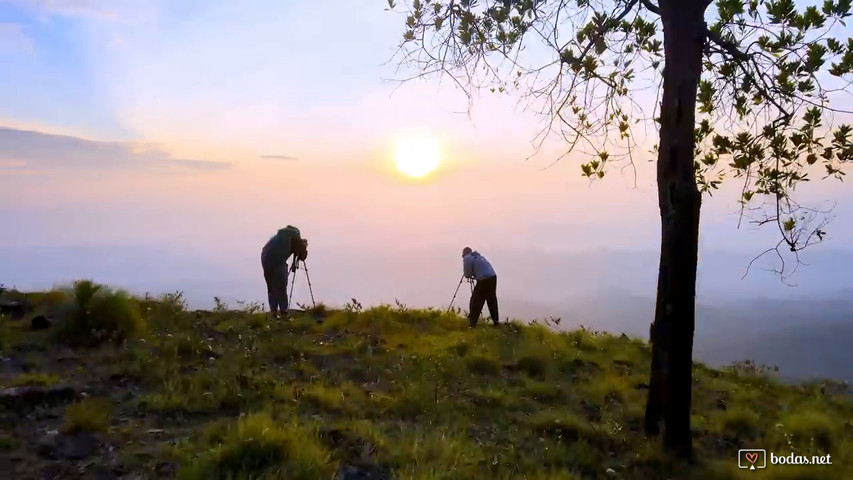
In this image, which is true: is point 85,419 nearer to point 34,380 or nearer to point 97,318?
→ point 34,380

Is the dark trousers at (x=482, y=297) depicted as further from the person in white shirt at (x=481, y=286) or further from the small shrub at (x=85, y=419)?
the small shrub at (x=85, y=419)

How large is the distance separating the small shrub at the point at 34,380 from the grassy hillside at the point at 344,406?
24 mm

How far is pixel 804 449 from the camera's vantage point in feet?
24.6

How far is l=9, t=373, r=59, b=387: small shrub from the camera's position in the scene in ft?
25.1

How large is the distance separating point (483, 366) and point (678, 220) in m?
4.51

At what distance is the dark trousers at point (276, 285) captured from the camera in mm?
14781

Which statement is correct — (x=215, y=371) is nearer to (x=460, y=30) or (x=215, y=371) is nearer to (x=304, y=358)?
(x=304, y=358)

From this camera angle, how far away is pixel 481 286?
612 inches

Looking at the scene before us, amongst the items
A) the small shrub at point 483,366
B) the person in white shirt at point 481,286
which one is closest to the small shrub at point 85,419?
the small shrub at point 483,366

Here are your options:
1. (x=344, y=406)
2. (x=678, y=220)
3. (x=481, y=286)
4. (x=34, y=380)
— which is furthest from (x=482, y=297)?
(x=34, y=380)

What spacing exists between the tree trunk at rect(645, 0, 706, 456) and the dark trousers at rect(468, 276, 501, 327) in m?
8.41

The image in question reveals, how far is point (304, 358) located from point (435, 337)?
3.64m

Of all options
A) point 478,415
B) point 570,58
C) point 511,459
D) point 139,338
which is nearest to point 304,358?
point 139,338

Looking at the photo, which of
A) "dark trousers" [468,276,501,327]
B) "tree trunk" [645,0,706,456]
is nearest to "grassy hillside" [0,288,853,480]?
"tree trunk" [645,0,706,456]
